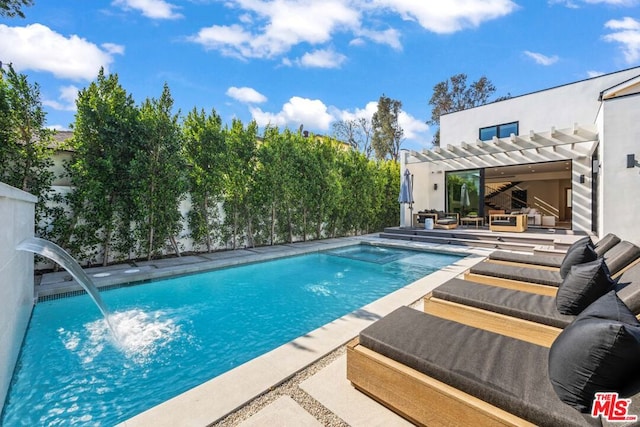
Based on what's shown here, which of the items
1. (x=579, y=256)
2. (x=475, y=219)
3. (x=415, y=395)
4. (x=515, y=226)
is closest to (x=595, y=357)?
(x=415, y=395)

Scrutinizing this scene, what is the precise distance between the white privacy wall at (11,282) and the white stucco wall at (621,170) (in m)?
12.0

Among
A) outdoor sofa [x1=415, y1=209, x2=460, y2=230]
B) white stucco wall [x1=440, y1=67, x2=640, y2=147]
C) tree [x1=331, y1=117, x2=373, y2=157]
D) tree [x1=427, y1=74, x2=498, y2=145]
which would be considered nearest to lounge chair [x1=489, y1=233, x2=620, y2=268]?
outdoor sofa [x1=415, y1=209, x2=460, y2=230]

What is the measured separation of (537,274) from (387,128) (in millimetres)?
28079

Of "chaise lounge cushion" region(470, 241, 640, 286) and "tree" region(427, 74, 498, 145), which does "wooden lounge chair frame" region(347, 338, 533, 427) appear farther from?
"tree" region(427, 74, 498, 145)

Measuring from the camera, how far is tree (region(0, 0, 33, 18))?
891 cm

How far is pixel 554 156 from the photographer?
1225cm

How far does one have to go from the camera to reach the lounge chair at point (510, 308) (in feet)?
9.14

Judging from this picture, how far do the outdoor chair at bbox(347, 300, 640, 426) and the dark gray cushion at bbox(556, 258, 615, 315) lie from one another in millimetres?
989

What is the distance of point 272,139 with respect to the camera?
11023 millimetres

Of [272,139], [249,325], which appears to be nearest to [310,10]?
[272,139]

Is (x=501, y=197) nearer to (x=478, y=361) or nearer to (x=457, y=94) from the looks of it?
(x=457, y=94)

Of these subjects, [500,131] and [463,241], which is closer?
[463,241]

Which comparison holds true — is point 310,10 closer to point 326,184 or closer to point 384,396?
point 326,184

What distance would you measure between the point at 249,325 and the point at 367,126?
100ft
